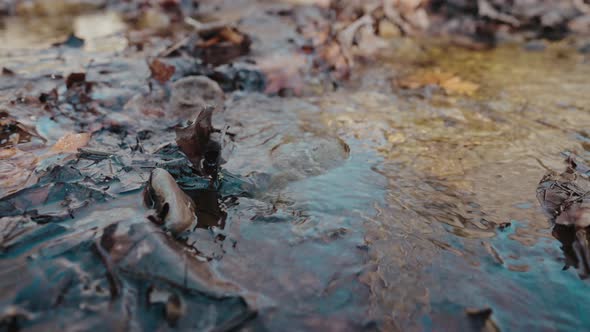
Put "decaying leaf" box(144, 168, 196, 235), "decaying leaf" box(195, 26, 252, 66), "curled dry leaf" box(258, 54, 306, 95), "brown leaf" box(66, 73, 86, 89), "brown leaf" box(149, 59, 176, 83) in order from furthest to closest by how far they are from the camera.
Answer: "decaying leaf" box(195, 26, 252, 66)
"curled dry leaf" box(258, 54, 306, 95)
"brown leaf" box(149, 59, 176, 83)
"brown leaf" box(66, 73, 86, 89)
"decaying leaf" box(144, 168, 196, 235)

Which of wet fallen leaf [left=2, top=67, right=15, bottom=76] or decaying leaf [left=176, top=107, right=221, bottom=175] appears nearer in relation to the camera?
decaying leaf [left=176, top=107, right=221, bottom=175]

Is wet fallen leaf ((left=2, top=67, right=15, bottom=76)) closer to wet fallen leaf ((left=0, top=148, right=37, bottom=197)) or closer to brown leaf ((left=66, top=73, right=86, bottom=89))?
brown leaf ((left=66, top=73, right=86, bottom=89))

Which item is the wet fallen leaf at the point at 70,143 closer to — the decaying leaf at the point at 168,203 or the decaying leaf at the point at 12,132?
the decaying leaf at the point at 12,132

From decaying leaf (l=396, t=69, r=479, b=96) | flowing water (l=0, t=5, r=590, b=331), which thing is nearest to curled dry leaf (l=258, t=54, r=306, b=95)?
flowing water (l=0, t=5, r=590, b=331)

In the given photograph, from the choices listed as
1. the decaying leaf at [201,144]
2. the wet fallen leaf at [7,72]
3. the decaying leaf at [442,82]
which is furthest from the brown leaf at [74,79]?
the decaying leaf at [442,82]

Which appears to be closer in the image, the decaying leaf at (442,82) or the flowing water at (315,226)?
the flowing water at (315,226)

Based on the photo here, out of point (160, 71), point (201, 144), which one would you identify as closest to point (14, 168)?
point (201, 144)
